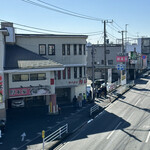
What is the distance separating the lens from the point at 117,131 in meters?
20.0

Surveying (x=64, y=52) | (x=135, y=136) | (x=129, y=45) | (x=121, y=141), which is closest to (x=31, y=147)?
(x=121, y=141)

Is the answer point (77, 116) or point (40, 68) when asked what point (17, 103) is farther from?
point (77, 116)

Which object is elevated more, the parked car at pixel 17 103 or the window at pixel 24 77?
the window at pixel 24 77

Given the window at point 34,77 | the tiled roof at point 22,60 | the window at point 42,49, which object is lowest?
the window at point 34,77

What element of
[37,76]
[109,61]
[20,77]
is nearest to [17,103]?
[20,77]

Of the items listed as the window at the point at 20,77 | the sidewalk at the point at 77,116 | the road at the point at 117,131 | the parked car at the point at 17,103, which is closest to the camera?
the road at the point at 117,131

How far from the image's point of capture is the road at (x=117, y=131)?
1691 cm

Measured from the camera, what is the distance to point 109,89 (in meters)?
39.1

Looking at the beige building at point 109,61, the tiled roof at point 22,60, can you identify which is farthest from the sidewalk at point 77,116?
the beige building at point 109,61

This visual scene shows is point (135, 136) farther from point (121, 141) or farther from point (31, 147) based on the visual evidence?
point (31, 147)

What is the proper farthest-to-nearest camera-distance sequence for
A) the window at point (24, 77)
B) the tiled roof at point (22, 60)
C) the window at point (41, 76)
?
the window at point (41, 76) < the window at point (24, 77) < the tiled roof at point (22, 60)

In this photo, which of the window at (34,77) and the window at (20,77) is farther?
the window at (34,77)

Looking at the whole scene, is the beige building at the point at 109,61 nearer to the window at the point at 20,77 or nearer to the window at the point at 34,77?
the window at the point at 34,77

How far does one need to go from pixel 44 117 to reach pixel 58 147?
8893mm
